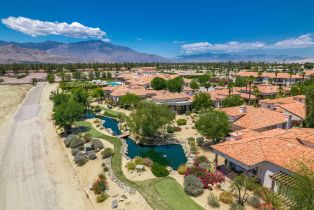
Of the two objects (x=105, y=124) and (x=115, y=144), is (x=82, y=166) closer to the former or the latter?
(x=115, y=144)

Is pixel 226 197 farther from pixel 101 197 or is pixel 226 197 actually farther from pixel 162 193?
pixel 101 197

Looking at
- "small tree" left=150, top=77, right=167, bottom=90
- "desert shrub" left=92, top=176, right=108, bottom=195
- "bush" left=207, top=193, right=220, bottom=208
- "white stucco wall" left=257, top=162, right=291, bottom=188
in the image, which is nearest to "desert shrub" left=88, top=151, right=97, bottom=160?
"desert shrub" left=92, top=176, right=108, bottom=195

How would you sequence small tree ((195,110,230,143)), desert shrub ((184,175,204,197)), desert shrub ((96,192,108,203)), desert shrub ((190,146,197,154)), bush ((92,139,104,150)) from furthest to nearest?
bush ((92,139,104,150)) → desert shrub ((190,146,197,154)) → small tree ((195,110,230,143)) → desert shrub ((184,175,204,197)) → desert shrub ((96,192,108,203))

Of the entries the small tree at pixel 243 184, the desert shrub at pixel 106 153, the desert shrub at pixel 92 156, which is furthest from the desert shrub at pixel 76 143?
the small tree at pixel 243 184

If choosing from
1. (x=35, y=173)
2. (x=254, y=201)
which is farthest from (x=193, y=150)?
(x=35, y=173)

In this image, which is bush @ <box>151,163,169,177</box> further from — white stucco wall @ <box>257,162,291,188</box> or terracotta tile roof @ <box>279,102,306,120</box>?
terracotta tile roof @ <box>279,102,306,120</box>

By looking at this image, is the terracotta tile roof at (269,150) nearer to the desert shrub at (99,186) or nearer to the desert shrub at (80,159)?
the desert shrub at (99,186)
